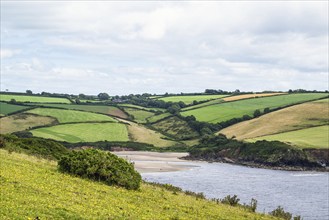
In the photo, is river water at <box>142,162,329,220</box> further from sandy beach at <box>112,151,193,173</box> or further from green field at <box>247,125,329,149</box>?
green field at <box>247,125,329,149</box>

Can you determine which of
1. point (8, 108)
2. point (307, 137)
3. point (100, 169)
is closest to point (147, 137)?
point (8, 108)

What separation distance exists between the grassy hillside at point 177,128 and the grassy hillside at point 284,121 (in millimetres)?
12904

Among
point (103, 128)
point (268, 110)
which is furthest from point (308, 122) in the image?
point (103, 128)

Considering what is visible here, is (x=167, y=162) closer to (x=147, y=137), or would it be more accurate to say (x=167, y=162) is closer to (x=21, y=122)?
(x=147, y=137)

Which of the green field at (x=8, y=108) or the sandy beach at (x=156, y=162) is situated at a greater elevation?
the green field at (x=8, y=108)

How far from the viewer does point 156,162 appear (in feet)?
392

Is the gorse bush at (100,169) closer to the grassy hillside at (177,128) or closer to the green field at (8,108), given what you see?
the grassy hillside at (177,128)

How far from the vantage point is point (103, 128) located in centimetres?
17062

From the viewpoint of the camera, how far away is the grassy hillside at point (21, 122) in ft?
513

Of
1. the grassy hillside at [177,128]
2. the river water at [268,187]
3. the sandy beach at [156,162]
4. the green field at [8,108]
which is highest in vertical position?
the green field at [8,108]

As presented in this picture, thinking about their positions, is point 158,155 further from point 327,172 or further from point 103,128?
point 327,172

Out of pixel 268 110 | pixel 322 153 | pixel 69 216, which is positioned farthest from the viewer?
pixel 268 110

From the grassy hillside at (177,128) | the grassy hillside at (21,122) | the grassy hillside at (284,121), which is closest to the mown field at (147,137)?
the grassy hillside at (177,128)

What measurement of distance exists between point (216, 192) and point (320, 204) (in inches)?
565
